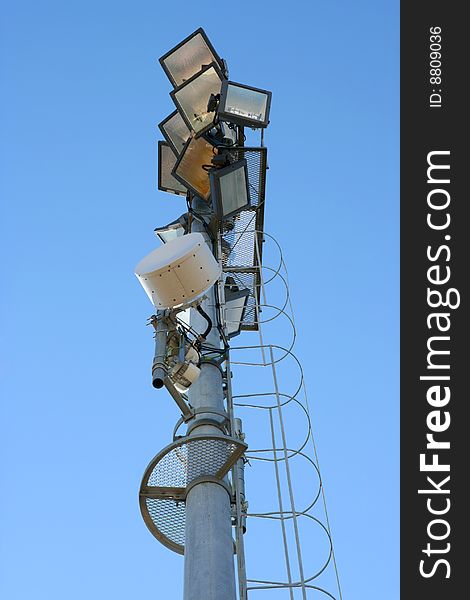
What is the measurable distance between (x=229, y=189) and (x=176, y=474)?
379 cm

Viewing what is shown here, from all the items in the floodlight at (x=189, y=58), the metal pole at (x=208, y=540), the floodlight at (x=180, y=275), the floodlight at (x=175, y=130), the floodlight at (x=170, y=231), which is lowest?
the metal pole at (x=208, y=540)

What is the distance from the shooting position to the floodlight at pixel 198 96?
10195mm

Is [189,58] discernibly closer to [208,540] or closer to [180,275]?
[180,275]

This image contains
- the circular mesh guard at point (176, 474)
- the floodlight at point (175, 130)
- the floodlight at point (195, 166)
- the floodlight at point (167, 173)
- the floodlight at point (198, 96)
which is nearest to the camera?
the circular mesh guard at point (176, 474)

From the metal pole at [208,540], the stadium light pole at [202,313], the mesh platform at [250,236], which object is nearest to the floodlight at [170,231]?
the stadium light pole at [202,313]

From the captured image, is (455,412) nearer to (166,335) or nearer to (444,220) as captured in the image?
(444,220)

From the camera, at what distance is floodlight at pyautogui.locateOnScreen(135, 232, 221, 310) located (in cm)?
703

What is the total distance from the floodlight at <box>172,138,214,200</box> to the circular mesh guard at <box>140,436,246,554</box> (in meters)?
4.26

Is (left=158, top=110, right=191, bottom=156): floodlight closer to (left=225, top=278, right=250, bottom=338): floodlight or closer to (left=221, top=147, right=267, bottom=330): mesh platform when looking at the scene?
(left=221, top=147, right=267, bottom=330): mesh platform

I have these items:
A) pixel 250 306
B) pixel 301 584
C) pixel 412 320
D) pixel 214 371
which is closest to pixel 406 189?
pixel 412 320

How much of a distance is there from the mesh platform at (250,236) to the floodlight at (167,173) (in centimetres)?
Answer: 92

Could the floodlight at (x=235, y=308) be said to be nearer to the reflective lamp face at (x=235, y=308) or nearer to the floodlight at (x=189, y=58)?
the reflective lamp face at (x=235, y=308)

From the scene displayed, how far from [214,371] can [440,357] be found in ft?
6.81

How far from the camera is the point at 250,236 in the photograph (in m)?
10.6
